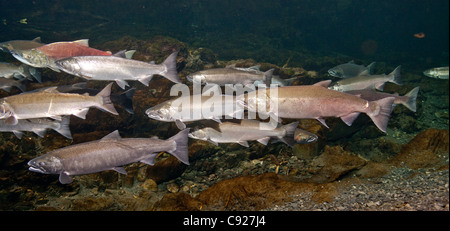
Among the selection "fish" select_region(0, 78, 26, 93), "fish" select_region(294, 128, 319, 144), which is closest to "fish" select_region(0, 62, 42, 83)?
"fish" select_region(0, 78, 26, 93)

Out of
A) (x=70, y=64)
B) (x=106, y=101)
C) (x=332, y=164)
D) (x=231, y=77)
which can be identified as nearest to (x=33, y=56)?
(x=70, y=64)

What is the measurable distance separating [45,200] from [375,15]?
118 m

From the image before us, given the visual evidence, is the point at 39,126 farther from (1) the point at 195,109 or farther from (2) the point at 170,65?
(1) the point at 195,109

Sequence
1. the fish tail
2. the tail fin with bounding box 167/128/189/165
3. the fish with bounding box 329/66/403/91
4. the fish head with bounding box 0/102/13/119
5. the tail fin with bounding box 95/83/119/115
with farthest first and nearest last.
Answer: the fish with bounding box 329/66/403/91 → the fish tail → the tail fin with bounding box 95/83/119/115 → the tail fin with bounding box 167/128/189/165 → the fish head with bounding box 0/102/13/119

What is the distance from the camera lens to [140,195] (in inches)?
170

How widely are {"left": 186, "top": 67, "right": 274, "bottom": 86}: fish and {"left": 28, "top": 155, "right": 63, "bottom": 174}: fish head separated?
3517 millimetres

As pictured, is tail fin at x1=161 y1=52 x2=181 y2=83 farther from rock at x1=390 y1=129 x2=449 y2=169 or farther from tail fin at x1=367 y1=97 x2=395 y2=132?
rock at x1=390 y1=129 x2=449 y2=169

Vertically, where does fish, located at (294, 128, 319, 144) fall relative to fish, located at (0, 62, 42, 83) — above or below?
below

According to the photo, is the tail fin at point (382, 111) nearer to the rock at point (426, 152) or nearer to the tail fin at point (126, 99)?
the rock at point (426, 152)

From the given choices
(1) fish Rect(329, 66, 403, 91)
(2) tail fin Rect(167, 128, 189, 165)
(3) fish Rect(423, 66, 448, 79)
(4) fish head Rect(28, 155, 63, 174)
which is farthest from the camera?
(3) fish Rect(423, 66, 448, 79)

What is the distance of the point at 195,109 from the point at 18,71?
5799 mm

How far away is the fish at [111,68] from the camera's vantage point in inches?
179

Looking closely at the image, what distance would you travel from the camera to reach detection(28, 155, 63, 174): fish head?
325cm

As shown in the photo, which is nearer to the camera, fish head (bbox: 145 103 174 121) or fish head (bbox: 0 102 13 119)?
Result: fish head (bbox: 0 102 13 119)
